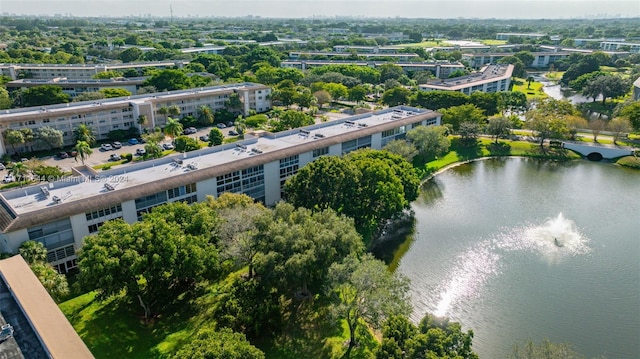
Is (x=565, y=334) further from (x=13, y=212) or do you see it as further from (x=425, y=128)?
(x=13, y=212)

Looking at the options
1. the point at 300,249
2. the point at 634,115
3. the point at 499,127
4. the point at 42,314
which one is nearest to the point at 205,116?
the point at 499,127

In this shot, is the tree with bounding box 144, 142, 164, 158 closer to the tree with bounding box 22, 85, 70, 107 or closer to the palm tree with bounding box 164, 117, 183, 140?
the palm tree with bounding box 164, 117, 183, 140

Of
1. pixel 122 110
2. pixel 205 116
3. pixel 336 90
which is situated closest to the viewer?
pixel 122 110

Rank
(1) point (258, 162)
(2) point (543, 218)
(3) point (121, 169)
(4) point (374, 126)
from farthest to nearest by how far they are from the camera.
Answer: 1. (4) point (374, 126)
2. (2) point (543, 218)
3. (1) point (258, 162)
4. (3) point (121, 169)

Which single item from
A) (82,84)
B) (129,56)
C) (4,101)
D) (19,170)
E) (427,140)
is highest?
(129,56)

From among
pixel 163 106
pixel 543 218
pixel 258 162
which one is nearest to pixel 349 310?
pixel 258 162

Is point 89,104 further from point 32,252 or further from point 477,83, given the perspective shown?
point 477,83
